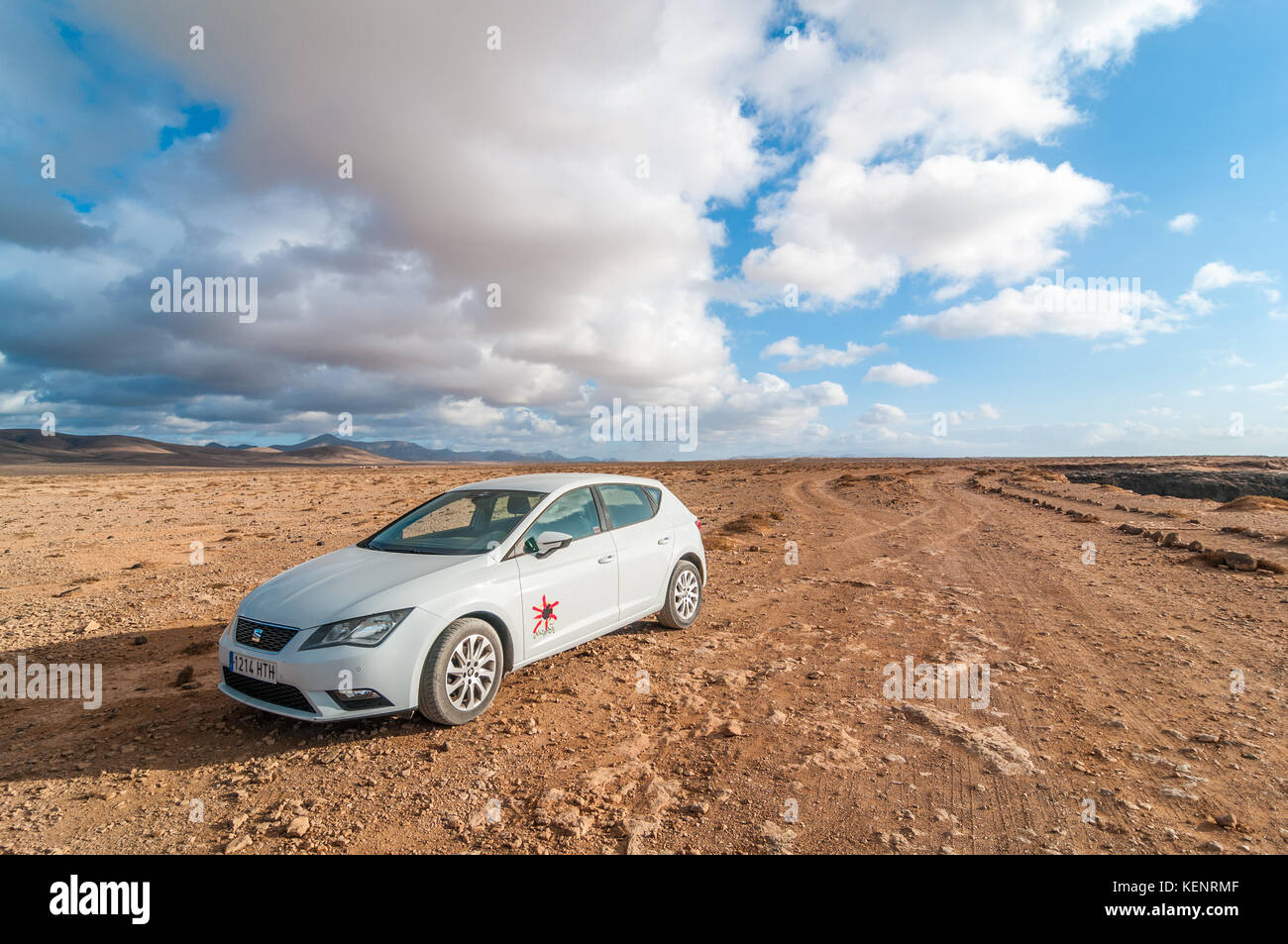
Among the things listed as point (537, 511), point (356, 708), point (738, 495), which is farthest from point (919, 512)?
point (356, 708)

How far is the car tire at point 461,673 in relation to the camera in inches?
165

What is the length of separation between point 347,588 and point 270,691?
2.60ft

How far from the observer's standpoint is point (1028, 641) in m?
6.14

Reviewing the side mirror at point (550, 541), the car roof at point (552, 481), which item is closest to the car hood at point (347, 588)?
the side mirror at point (550, 541)

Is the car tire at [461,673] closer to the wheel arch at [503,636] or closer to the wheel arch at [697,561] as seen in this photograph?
the wheel arch at [503,636]

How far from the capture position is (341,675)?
3889 millimetres

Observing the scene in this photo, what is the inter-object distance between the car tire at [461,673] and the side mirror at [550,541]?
74 centimetres

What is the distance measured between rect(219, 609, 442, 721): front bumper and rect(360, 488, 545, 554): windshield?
0.98 m

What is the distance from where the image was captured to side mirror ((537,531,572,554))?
4.93 meters

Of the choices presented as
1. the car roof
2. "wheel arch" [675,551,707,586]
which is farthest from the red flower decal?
"wheel arch" [675,551,707,586]

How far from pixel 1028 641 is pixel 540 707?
4.92 meters
